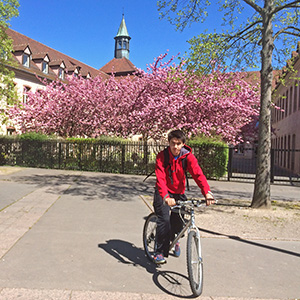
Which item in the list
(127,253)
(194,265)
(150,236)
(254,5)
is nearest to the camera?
(194,265)

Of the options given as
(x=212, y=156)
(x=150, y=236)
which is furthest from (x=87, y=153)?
(x=150, y=236)

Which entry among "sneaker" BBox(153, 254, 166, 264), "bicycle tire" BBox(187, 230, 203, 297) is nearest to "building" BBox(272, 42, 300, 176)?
"sneaker" BBox(153, 254, 166, 264)

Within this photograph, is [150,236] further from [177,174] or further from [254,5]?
[254,5]

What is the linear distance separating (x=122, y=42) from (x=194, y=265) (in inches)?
3102

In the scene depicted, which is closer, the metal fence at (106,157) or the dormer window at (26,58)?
the metal fence at (106,157)

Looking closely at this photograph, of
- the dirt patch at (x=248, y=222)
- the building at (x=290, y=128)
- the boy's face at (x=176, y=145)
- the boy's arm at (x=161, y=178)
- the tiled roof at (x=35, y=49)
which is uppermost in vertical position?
the tiled roof at (x=35, y=49)

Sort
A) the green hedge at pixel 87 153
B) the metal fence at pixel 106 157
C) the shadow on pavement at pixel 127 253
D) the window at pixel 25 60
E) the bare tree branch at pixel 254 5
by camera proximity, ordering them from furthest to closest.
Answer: the window at pixel 25 60, the green hedge at pixel 87 153, the metal fence at pixel 106 157, the bare tree branch at pixel 254 5, the shadow on pavement at pixel 127 253

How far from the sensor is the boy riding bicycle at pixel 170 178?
3.76 metres

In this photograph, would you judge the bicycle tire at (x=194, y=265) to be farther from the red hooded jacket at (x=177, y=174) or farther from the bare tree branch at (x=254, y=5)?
the bare tree branch at (x=254, y=5)

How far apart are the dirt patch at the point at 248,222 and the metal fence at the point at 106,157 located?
7281 mm

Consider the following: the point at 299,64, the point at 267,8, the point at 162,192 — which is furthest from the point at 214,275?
the point at 299,64

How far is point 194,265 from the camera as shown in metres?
3.31

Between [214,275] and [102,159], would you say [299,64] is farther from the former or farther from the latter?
[214,275]

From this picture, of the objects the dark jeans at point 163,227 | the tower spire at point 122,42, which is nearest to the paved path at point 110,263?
the dark jeans at point 163,227
